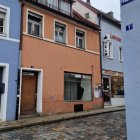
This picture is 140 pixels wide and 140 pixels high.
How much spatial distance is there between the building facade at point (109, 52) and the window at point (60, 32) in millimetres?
4375

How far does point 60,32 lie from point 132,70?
1176 centimetres

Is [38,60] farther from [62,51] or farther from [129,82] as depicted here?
[129,82]

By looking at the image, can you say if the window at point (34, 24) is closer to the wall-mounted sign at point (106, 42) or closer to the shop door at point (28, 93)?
the shop door at point (28, 93)

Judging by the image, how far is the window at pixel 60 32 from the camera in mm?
15156

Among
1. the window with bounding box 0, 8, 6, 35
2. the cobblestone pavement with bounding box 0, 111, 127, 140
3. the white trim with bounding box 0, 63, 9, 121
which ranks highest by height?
the window with bounding box 0, 8, 6, 35

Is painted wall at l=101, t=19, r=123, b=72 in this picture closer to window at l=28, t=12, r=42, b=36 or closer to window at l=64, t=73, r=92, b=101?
window at l=64, t=73, r=92, b=101

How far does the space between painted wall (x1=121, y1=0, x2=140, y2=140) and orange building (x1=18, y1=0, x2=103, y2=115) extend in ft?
29.0

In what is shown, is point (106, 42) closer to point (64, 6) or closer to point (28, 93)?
point (64, 6)

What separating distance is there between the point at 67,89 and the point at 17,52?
4.60 m

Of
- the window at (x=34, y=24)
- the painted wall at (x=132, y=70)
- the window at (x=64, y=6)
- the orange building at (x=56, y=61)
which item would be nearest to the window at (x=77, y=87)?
the orange building at (x=56, y=61)

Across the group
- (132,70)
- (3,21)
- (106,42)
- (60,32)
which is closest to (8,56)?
(3,21)

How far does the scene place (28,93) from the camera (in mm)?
13156

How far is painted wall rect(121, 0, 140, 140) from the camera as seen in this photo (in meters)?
4.04

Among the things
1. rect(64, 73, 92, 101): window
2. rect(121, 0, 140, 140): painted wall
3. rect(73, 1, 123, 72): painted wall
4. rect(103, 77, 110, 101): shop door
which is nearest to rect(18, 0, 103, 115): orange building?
rect(64, 73, 92, 101): window
